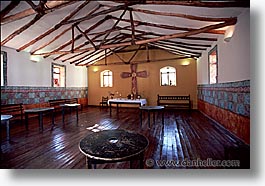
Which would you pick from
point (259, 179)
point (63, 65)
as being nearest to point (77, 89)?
point (63, 65)

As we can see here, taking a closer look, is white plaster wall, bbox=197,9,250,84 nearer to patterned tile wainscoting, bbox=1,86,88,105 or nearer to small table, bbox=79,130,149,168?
small table, bbox=79,130,149,168

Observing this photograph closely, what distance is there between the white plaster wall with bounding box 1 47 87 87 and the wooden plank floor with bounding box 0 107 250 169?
51 cm

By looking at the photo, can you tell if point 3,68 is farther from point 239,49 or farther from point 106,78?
point 239,49

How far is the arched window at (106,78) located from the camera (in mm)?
2791

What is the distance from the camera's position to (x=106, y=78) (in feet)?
9.25

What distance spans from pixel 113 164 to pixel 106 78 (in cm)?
162

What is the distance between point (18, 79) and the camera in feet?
6.54

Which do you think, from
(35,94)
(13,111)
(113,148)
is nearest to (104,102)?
(35,94)

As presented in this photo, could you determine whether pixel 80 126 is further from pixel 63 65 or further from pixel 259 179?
pixel 259 179

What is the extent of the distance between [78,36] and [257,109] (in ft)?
8.10

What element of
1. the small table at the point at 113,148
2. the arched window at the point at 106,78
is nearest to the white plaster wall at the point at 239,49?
the small table at the point at 113,148

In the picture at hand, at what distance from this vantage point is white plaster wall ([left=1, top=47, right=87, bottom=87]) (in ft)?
6.12

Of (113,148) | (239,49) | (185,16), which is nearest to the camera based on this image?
(113,148)

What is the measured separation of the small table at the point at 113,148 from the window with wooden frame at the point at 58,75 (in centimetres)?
178
